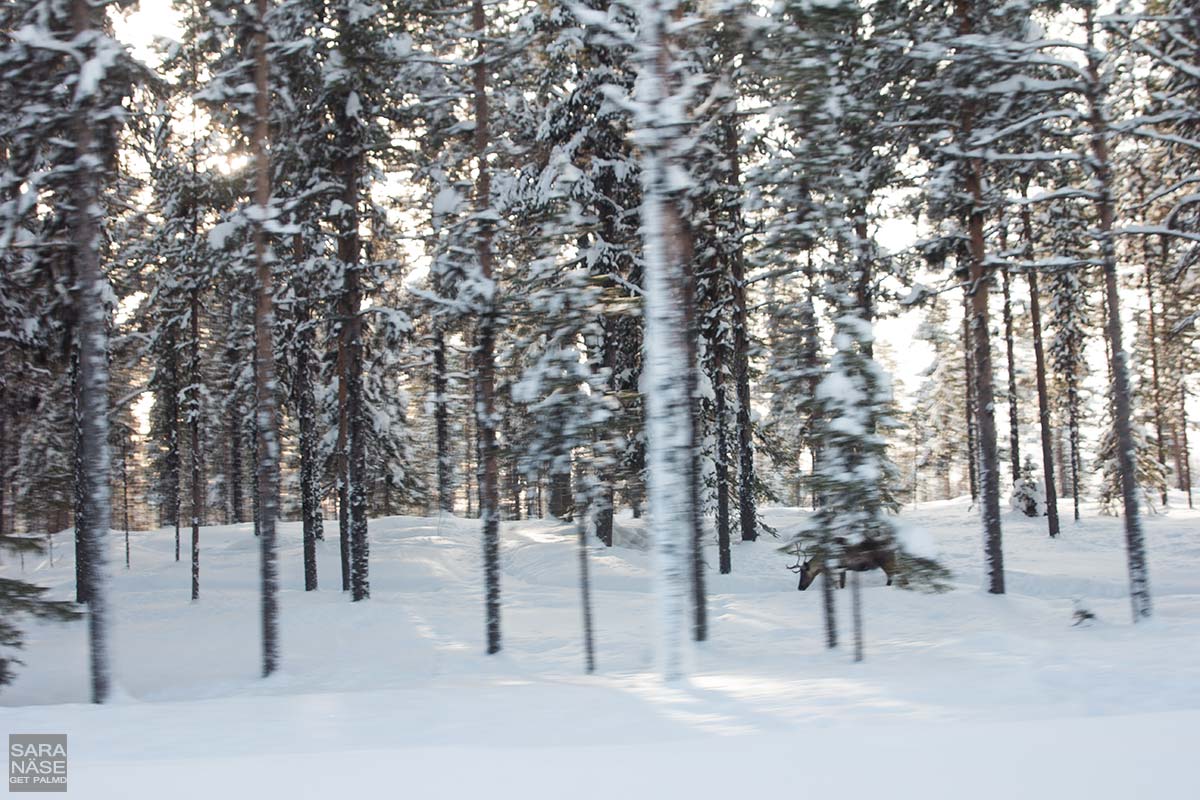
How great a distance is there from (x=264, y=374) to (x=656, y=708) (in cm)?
932

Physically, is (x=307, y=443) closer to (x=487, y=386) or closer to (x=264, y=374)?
(x=264, y=374)

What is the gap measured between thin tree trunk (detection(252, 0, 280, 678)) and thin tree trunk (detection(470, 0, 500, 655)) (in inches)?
137

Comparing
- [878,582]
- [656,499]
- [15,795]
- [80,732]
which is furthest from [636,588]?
[15,795]

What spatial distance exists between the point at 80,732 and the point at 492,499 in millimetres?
7353

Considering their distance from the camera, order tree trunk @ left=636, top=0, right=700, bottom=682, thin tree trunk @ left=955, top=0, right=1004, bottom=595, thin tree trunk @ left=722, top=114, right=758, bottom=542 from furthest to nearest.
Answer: thin tree trunk @ left=722, top=114, right=758, bottom=542
thin tree trunk @ left=955, top=0, right=1004, bottom=595
tree trunk @ left=636, top=0, right=700, bottom=682

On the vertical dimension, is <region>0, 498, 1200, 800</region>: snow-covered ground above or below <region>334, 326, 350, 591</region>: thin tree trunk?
below

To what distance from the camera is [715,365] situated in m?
22.5

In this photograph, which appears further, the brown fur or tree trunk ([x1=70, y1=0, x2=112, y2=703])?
the brown fur

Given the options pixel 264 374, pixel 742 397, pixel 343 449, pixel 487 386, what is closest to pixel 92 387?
pixel 264 374

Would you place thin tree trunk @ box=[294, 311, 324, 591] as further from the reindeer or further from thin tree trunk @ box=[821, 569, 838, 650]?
the reindeer

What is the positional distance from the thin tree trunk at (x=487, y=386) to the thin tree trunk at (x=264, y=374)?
3.49 metres

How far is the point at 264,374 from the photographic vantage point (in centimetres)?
1259

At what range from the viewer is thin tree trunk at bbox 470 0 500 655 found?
13.1m

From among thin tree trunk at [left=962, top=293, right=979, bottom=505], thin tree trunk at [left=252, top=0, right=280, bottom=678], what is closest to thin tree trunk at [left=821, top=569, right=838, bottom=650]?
thin tree trunk at [left=252, top=0, right=280, bottom=678]
